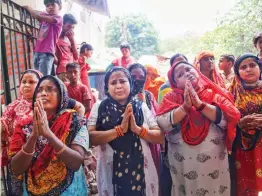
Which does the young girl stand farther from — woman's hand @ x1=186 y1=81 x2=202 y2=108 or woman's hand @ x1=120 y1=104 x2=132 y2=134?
woman's hand @ x1=186 y1=81 x2=202 y2=108

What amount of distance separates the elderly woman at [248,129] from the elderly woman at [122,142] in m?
0.91

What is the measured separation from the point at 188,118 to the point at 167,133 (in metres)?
0.29

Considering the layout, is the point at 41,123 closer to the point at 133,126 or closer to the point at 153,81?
the point at 133,126

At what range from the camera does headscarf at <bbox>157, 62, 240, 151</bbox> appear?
8.43 feet

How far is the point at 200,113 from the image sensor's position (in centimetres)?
263

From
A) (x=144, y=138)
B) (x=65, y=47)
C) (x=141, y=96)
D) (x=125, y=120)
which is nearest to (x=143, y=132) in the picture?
(x=144, y=138)

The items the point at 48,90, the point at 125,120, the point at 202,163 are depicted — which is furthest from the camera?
the point at 202,163

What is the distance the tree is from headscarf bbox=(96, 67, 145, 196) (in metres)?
21.4

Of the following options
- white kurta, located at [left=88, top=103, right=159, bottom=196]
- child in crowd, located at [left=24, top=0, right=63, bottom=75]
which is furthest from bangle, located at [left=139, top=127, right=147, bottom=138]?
child in crowd, located at [left=24, top=0, right=63, bottom=75]

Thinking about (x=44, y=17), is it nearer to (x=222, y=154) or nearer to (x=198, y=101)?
(x=198, y=101)

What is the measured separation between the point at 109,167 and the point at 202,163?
840mm

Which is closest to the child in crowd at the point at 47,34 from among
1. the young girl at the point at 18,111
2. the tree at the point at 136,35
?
the young girl at the point at 18,111

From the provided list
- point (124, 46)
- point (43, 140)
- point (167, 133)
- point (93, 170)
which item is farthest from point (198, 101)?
point (124, 46)

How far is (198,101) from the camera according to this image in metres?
2.48
